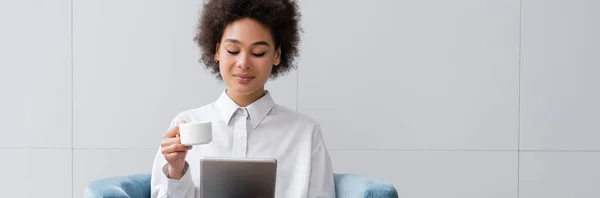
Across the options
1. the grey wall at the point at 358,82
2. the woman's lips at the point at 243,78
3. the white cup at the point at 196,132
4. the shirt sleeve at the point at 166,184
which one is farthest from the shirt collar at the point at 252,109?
the grey wall at the point at 358,82

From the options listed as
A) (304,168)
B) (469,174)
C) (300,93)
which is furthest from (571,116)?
(304,168)

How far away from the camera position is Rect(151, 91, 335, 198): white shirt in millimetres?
2373

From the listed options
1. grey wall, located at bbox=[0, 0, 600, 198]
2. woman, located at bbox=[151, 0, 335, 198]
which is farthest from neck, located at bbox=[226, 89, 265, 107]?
grey wall, located at bbox=[0, 0, 600, 198]

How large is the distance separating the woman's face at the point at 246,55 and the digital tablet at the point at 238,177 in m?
0.28

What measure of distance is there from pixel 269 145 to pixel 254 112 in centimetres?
11

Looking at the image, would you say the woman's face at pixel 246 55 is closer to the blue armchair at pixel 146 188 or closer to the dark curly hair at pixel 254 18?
the dark curly hair at pixel 254 18

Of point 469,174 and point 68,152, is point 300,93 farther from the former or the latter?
point 68,152

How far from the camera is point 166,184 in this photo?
7.30ft

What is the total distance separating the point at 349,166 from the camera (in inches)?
129

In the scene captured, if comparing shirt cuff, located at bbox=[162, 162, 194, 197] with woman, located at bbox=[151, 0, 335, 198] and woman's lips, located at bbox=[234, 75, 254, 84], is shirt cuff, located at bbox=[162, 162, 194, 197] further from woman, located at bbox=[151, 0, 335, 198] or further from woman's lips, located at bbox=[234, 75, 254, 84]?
woman's lips, located at bbox=[234, 75, 254, 84]

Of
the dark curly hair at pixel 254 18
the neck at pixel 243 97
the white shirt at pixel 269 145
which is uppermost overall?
the dark curly hair at pixel 254 18

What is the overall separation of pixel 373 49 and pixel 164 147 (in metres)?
1.36

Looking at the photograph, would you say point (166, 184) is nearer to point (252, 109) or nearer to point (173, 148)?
point (173, 148)

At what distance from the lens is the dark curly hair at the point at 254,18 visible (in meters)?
2.35
